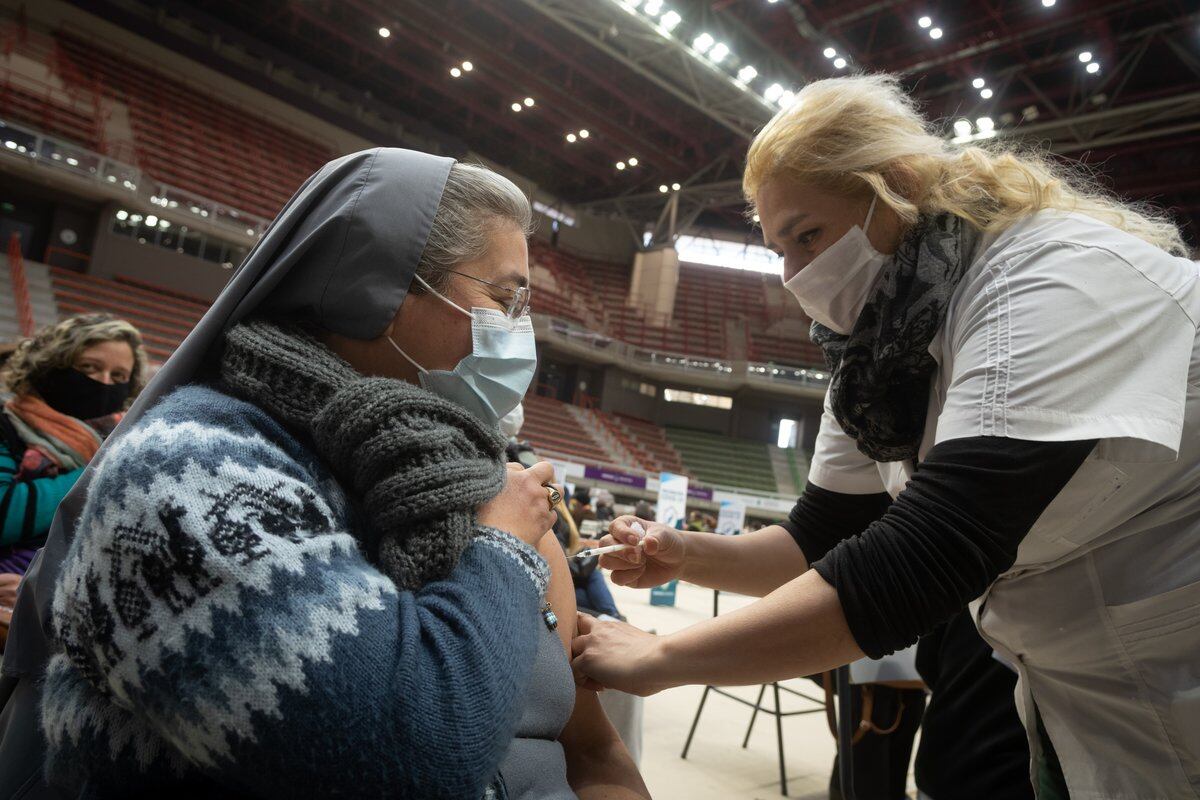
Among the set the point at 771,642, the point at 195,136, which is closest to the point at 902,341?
the point at 771,642

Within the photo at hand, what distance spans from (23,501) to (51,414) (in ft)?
1.24

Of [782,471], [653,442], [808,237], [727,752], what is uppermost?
[808,237]

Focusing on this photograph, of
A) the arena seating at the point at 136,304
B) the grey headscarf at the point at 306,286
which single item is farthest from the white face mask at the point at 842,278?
the arena seating at the point at 136,304

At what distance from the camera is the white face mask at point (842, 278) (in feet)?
4.08

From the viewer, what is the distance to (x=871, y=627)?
0.88m

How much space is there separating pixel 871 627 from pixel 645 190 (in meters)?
21.6

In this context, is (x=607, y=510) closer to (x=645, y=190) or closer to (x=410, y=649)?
(x=410, y=649)

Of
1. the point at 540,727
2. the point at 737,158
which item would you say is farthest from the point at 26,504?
the point at 737,158

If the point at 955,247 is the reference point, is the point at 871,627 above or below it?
below

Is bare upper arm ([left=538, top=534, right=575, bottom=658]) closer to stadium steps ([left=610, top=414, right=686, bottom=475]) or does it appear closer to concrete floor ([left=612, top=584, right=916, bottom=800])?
concrete floor ([left=612, top=584, right=916, bottom=800])

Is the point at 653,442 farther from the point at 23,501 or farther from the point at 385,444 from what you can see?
the point at 385,444

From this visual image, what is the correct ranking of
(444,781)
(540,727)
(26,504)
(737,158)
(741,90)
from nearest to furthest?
(444,781) < (540,727) < (26,504) < (741,90) < (737,158)

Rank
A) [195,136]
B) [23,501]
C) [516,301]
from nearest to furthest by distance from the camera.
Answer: [516,301] → [23,501] → [195,136]

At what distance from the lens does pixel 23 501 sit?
2039mm
